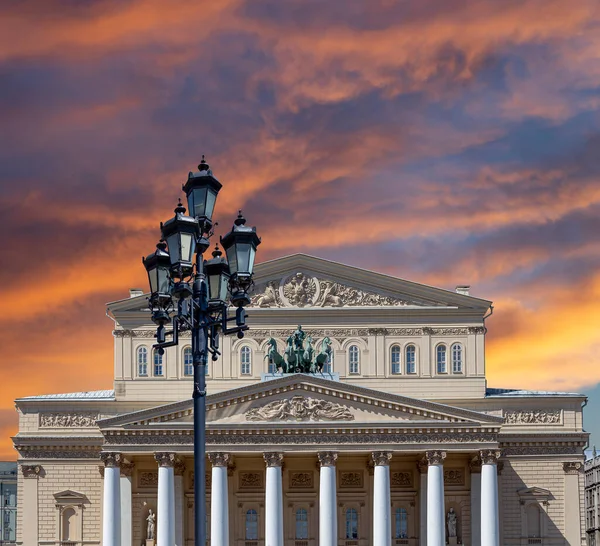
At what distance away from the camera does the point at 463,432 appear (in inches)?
3007

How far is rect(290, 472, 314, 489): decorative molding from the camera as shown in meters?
81.2

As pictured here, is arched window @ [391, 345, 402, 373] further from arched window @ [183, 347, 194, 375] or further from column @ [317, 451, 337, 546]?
arched window @ [183, 347, 194, 375]

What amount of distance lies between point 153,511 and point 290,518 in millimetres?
7457

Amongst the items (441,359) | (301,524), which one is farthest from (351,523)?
(441,359)

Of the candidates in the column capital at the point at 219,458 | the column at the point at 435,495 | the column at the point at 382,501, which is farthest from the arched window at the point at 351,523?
the column capital at the point at 219,458

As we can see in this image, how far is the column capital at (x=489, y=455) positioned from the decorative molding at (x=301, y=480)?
33.1 ft

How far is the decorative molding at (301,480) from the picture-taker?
81250 millimetres

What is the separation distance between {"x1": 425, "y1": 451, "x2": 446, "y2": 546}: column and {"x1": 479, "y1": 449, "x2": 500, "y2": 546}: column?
6.84 feet

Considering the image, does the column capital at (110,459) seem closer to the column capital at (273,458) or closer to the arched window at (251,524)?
the column capital at (273,458)

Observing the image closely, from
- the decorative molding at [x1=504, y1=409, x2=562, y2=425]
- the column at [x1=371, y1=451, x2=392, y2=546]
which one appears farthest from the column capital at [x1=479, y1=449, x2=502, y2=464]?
the decorative molding at [x1=504, y1=409, x2=562, y2=425]

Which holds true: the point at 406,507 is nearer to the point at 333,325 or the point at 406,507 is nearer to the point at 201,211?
the point at 333,325

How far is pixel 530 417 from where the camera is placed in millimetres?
81500

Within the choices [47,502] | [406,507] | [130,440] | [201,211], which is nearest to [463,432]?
[406,507]

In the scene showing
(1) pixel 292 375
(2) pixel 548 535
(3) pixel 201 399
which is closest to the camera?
(3) pixel 201 399
